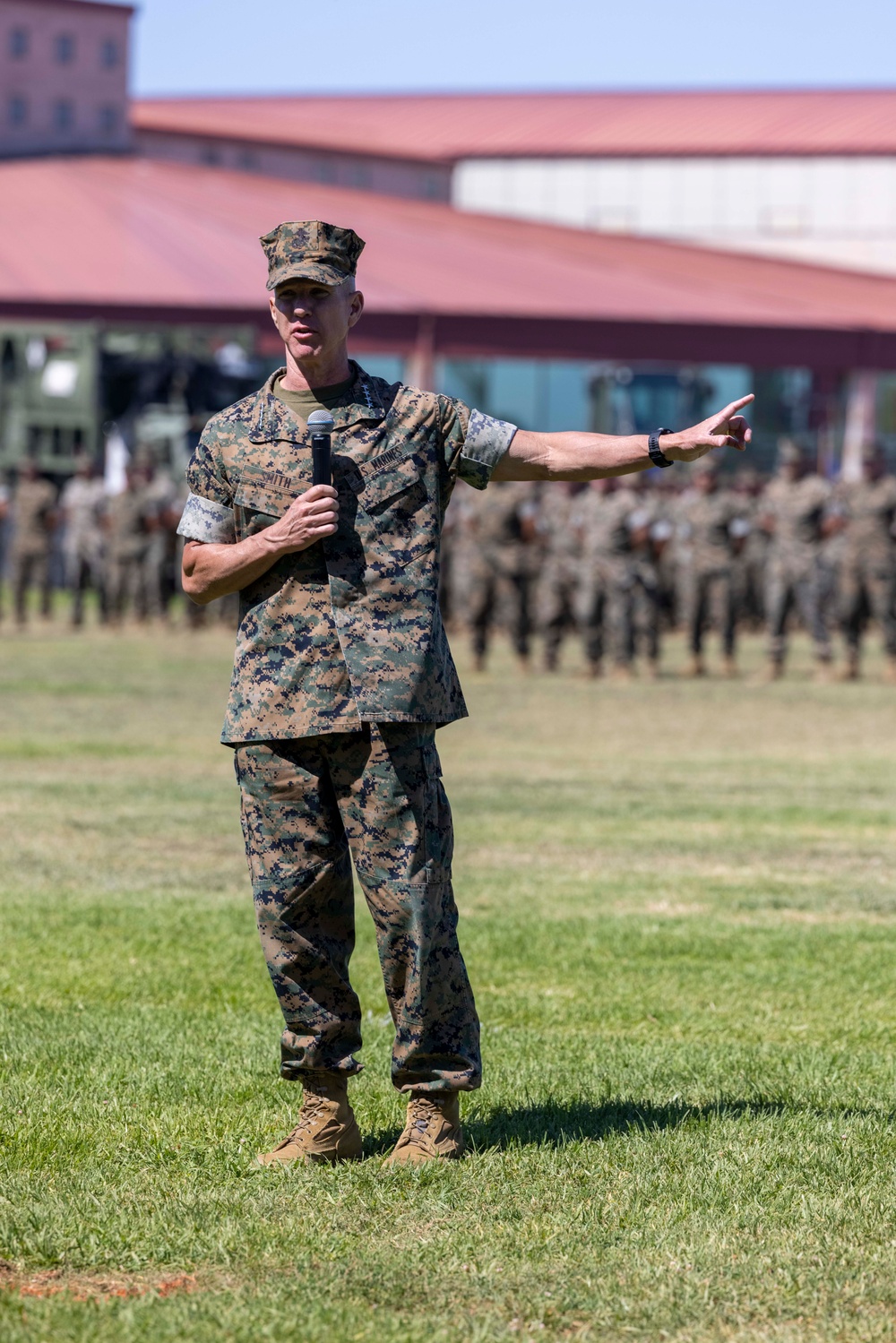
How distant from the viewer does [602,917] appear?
8.52m

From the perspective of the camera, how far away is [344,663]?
4.89 m

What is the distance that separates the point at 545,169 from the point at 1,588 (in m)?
34.5

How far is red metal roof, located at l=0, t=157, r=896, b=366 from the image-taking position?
39938 mm

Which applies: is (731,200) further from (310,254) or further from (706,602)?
(310,254)

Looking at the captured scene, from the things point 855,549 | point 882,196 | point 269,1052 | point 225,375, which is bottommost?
point 269,1052

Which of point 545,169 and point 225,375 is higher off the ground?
point 545,169

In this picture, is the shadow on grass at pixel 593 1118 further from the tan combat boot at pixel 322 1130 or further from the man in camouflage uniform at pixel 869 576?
the man in camouflage uniform at pixel 869 576

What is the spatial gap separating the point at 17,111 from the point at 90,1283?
61042 mm

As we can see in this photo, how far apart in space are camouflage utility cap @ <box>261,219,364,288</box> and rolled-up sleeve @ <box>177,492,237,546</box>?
1.74 feet

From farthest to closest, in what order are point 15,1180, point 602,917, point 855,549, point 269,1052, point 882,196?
point 882,196 → point 855,549 → point 602,917 → point 269,1052 → point 15,1180

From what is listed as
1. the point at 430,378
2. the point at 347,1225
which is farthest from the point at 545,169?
the point at 347,1225

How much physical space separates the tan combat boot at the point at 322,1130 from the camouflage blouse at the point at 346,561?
0.87 m

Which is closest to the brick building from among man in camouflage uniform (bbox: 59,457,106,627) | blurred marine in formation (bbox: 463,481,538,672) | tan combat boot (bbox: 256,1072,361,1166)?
man in camouflage uniform (bbox: 59,457,106,627)

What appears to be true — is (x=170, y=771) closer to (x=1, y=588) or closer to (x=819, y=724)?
(x=819, y=724)
